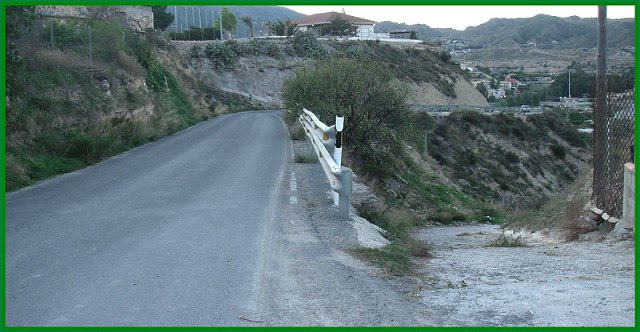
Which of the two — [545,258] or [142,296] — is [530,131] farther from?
[142,296]

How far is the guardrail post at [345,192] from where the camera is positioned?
374 inches

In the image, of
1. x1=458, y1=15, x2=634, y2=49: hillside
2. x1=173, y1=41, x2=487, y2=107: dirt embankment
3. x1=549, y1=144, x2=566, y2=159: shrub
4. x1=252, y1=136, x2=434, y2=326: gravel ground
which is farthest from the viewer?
x1=458, y1=15, x2=634, y2=49: hillside

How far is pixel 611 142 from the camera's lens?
36.2 ft

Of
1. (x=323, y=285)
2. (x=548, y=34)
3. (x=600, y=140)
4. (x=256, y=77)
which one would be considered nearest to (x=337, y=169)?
(x=323, y=285)

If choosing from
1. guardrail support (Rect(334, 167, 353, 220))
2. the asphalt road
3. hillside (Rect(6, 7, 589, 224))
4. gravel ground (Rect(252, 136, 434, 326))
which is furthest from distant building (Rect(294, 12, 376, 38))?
gravel ground (Rect(252, 136, 434, 326))

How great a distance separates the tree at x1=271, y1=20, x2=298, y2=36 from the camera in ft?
369

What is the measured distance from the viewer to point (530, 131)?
58.2 m

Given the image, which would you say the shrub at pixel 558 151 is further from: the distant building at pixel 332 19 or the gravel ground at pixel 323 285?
the distant building at pixel 332 19

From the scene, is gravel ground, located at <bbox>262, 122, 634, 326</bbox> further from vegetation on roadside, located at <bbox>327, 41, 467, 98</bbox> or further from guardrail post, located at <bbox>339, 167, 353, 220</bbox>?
vegetation on roadside, located at <bbox>327, 41, 467, 98</bbox>

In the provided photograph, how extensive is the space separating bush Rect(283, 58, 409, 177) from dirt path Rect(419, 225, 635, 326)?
9532 mm

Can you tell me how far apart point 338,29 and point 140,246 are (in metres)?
111

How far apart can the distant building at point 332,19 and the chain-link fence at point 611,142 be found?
4173 inches

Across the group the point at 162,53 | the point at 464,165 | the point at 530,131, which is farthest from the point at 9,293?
the point at 530,131

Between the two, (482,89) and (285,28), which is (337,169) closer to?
(482,89)
